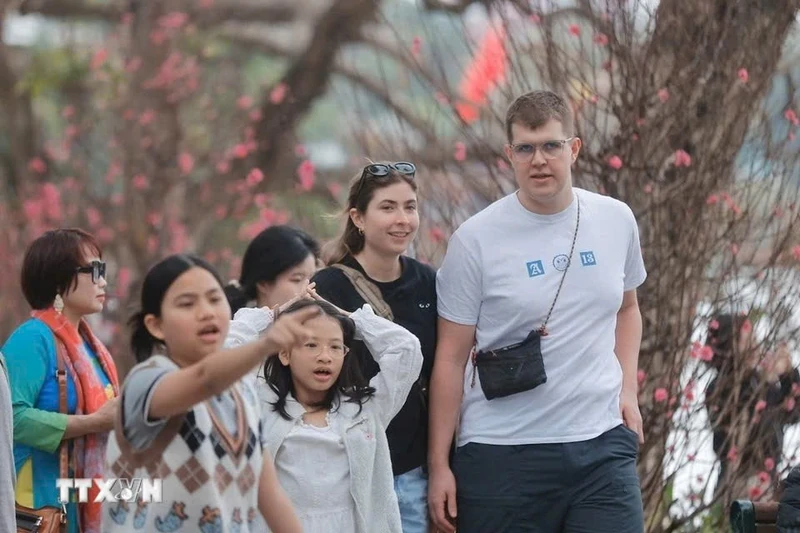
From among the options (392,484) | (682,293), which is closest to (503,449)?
(392,484)

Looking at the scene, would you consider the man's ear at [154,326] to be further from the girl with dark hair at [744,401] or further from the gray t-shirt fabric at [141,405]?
the girl with dark hair at [744,401]

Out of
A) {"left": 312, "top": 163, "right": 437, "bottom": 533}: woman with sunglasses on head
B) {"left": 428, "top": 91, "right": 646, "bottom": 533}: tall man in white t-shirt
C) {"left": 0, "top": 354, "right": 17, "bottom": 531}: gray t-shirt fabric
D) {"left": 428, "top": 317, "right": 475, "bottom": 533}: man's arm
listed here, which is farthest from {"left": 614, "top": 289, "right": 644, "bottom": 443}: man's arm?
{"left": 0, "top": 354, "right": 17, "bottom": 531}: gray t-shirt fabric

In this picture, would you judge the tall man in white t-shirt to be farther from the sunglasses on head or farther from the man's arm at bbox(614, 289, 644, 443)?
the sunglasses on head

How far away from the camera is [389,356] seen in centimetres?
514

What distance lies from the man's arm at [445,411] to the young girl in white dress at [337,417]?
169 mm

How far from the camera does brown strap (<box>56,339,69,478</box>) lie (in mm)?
5340

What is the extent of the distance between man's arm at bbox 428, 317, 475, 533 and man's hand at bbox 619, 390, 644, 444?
0.56 metres

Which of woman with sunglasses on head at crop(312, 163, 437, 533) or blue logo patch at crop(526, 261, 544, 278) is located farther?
woman with sunglasses on head at crop(312, 163, 437, 533)

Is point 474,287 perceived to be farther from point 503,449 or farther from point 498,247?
point 503,449

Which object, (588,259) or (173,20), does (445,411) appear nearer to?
(588,259)

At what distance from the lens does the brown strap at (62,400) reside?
5.34 m

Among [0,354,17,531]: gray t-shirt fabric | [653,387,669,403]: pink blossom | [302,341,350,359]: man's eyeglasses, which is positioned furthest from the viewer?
[653,387,669,403]: pink blossom

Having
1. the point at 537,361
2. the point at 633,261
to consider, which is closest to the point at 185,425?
the point at 537,361

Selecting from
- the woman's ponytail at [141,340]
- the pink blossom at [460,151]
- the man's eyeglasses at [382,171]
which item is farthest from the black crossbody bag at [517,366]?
the pink blossom at [460,151]
